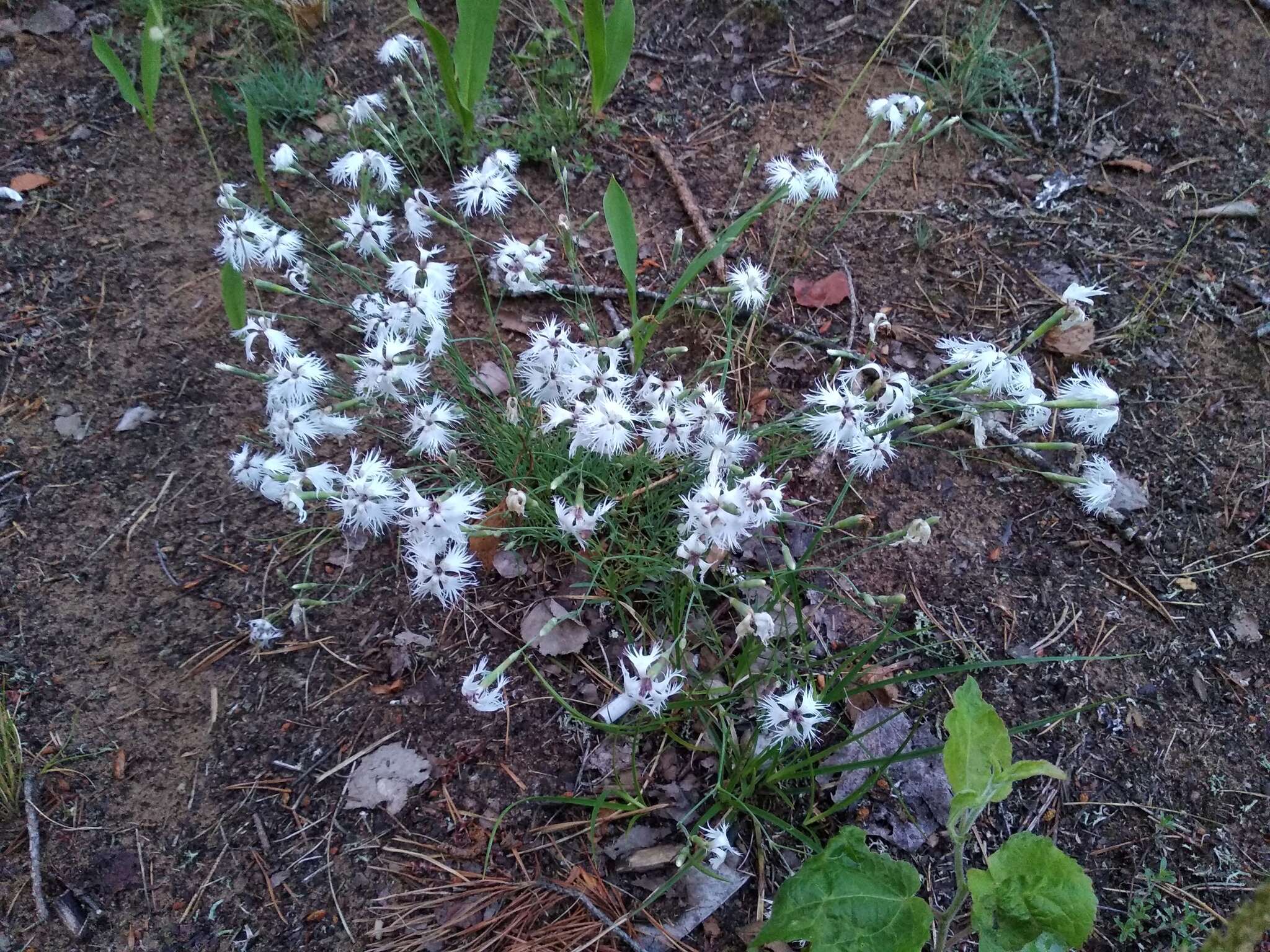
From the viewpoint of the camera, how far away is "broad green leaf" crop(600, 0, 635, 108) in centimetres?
234

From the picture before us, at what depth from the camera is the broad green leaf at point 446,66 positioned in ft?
7.36

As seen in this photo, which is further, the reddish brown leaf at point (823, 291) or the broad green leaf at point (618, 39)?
the reddish brown leaf at point (823, 291)

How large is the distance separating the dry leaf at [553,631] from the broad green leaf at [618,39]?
156 centimetres

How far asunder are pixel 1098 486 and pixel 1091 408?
0.97ft

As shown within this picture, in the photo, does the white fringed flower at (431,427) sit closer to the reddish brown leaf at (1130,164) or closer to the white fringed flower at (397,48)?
the white fringed flower at (397,48)

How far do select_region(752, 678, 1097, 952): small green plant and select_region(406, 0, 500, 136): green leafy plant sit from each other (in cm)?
209

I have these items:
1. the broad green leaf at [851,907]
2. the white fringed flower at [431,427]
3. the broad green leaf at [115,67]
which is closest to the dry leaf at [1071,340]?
the broad green leaf at [851,907]

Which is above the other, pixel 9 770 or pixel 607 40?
pixel 607 40

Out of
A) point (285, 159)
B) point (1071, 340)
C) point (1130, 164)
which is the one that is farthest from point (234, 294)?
point (1130, 164)

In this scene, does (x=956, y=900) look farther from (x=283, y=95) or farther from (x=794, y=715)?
(x=283, y=95)

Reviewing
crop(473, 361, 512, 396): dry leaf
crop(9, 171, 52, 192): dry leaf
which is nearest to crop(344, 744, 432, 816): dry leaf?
crop(473, 361, 512, 396): dry leaf

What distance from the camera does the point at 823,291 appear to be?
2.59m

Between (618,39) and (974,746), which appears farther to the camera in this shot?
(618,39)

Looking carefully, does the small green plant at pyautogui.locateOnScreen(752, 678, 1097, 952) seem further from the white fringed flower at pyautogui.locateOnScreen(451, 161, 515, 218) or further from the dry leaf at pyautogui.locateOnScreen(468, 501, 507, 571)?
the white fringed flower at pyautogui.locateOnScreen(451, 161, 515, 218)
